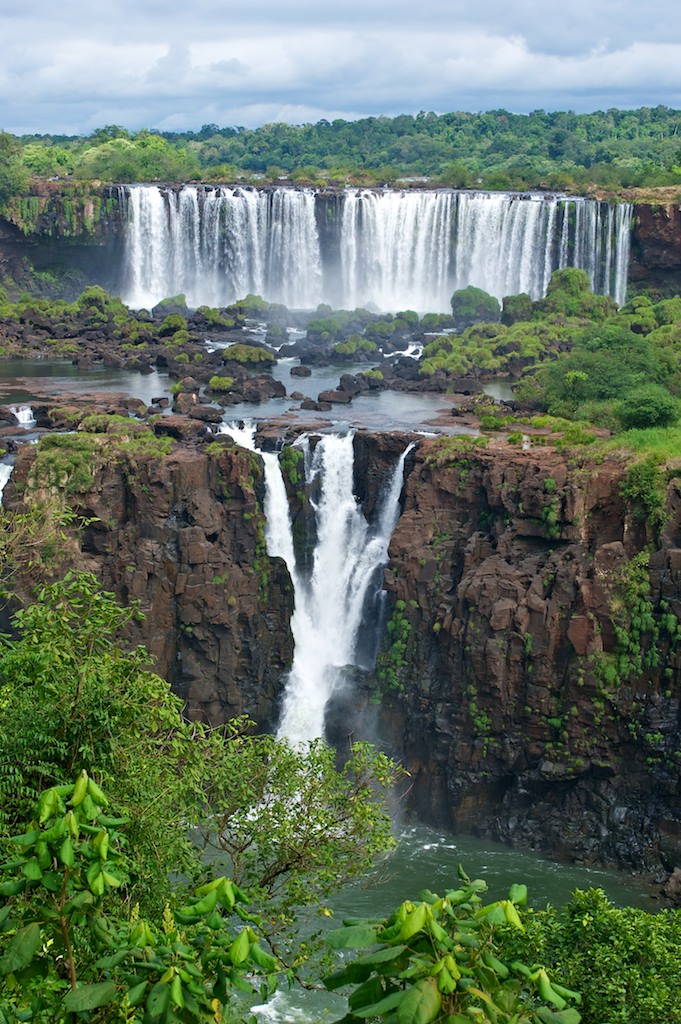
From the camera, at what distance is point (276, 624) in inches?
1287

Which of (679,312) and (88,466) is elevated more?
(679,312)

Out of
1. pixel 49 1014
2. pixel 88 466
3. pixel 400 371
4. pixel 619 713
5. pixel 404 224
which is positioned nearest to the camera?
pixel 49 1014

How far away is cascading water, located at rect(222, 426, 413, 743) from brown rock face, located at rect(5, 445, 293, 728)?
1132 mm

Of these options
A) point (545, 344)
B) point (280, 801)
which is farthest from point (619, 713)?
point (545, 344)

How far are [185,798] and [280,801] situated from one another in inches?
49.4

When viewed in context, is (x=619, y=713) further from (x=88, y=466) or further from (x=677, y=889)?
(x=88, y=466)

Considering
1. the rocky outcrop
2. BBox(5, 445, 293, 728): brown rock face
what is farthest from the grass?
the rocky outcrop

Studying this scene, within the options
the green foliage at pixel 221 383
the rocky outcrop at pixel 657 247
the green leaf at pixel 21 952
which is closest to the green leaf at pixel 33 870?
the green leaf at pixel 21 952

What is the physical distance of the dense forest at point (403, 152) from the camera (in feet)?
237

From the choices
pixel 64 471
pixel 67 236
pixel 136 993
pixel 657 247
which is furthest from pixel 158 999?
pixel 67 236

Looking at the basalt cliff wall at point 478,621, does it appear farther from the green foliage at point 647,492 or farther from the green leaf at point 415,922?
the green leaf at point 415,922

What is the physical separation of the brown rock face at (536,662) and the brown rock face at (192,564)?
3606 millimetres

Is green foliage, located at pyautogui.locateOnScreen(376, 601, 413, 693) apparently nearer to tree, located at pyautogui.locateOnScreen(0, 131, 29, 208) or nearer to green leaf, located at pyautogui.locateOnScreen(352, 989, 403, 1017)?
green leaf, located at pyautogui.locateOnScreen(352, 989, 403, 1017)

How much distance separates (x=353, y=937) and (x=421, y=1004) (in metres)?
0.68
